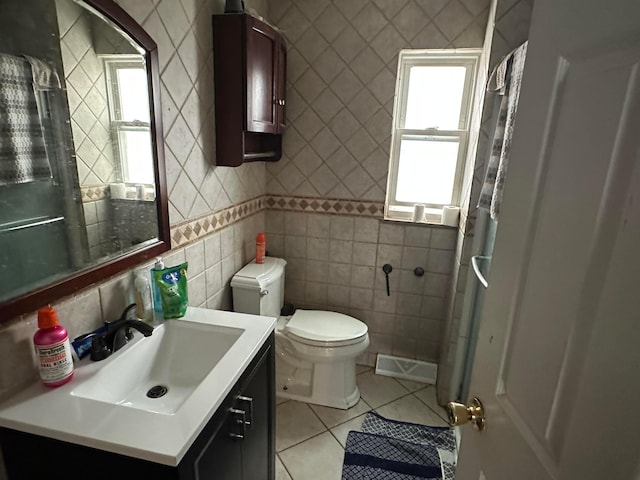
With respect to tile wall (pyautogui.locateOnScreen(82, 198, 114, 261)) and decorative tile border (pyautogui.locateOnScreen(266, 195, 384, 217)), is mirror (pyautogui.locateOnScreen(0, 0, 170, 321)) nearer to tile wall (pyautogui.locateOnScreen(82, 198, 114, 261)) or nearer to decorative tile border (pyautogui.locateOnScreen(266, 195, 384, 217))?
tile wall (pyautogui.locateOnScreen(82, 198, 114, 261))

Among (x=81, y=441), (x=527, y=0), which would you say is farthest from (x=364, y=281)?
(x=81, y=441)

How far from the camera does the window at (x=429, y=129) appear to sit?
2.10 metres

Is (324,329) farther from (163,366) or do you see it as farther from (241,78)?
(241,78)

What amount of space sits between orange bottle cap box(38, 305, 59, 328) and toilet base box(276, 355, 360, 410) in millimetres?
1426

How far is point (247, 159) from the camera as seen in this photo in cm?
179

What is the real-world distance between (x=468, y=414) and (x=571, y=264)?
1.42 feet

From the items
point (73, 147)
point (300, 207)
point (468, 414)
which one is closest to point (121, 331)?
point (73, 147)

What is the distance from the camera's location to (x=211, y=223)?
5.62 ft

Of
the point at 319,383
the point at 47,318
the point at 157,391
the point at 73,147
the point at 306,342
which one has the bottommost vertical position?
the point at 319,383

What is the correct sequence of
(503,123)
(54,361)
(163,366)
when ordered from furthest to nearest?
(503,123) < (163,366) < (54,361)

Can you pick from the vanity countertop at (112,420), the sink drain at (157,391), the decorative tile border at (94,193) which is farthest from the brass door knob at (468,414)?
the decorative tile border at (94,193)

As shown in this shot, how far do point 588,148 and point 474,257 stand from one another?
1.32m

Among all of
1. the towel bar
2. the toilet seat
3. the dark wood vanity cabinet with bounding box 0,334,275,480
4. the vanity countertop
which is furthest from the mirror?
the toilet seat

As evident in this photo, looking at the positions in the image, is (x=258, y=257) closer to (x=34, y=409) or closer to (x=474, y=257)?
(x=474, y=257)
